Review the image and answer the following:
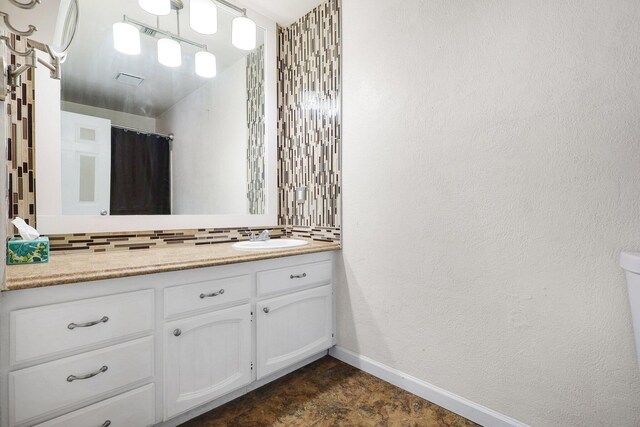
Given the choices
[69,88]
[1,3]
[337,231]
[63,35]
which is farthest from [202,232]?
[1,3]

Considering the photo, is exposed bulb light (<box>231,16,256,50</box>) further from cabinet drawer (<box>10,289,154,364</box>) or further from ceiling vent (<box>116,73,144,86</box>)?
cabinet drawer (<box>10,289,154,364</box>)

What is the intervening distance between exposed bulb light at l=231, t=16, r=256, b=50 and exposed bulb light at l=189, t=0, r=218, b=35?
16cm

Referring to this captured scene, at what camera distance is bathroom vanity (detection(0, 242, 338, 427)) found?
1.00 metres

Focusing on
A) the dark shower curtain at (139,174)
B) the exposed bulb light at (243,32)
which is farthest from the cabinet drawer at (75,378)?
the exposed bulb light at (243,32)

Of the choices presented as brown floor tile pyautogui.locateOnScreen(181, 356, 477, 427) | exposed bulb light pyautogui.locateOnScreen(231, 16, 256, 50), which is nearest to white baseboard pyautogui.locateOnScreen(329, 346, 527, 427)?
brown floor tile pyautogui.locateOnScreen(181, 356, 477, 427)

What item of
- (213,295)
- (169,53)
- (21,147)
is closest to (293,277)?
(213,295)

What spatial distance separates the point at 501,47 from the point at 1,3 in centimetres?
183

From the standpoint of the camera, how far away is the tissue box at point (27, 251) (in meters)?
1.20

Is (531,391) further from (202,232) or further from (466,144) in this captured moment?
(202,232)

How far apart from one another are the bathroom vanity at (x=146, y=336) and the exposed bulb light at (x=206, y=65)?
1258 mm

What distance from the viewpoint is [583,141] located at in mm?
1149

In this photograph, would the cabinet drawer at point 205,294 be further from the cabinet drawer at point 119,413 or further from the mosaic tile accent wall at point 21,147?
the mosaic tile accent wall at point 21,147

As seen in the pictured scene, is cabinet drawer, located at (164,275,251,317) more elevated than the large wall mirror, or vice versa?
the large wall mirror

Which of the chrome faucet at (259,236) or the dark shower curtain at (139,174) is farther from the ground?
the dark shower curtain at (139,174)
